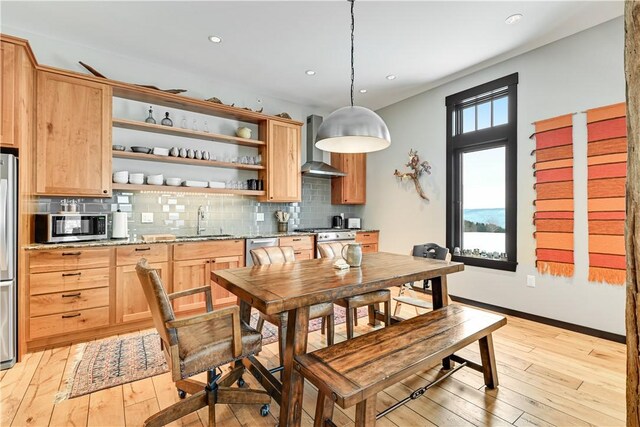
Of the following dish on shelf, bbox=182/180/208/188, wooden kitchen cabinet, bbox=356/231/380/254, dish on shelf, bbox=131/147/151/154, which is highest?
dish on shelf, bbox=131/147/151/154

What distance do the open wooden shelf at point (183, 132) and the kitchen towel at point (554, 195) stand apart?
3.44 meters

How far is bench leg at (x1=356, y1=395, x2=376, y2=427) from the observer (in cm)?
136

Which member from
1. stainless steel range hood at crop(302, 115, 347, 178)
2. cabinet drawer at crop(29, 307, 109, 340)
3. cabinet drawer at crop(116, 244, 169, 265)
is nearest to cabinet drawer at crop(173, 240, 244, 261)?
cabinet drawer at crop(116, 244, 169, 265)

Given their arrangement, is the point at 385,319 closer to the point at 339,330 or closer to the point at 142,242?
the point at 339,330

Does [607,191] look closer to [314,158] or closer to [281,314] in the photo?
[281,314]

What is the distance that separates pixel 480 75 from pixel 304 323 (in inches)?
154

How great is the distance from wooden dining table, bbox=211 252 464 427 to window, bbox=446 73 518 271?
175 cm

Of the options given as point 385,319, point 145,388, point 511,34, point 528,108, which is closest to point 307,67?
point 511,34

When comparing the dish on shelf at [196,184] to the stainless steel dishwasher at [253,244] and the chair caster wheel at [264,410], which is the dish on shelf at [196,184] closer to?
the stainless steel dishwasher at [253,244]

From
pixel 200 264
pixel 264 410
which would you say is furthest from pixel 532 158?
pixel 200 264

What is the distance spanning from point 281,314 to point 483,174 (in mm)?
3234

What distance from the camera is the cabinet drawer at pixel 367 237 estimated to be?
5.01 metres

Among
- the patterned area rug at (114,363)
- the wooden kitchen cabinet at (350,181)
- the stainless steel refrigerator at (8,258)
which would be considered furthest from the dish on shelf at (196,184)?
the wooden kitchen cabinet at (350,181)

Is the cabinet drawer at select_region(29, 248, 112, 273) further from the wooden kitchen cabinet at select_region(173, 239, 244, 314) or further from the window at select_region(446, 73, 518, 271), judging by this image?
the window at select_region(446, 73, 518, 271)
